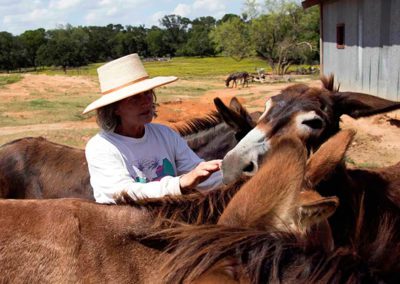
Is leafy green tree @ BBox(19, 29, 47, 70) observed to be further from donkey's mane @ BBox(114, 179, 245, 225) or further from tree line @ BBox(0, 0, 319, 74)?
donkey's mane @ BBox(114, 179, 245, 225)

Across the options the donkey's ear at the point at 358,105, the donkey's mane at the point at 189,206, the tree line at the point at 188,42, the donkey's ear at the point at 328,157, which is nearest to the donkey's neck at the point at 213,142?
the donkey's ear at the point at 358,105

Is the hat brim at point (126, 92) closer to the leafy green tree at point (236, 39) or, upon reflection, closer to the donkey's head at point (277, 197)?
the donkey's head at point (277, 197)

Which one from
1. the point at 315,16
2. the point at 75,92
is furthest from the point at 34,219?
the point at 315,16

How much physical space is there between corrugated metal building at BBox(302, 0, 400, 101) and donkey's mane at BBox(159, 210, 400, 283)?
1065 cm

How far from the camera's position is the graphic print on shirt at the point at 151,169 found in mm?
3141

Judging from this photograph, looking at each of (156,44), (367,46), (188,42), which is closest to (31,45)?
(156,44)

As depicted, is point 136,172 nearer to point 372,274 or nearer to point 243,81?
point 372,274

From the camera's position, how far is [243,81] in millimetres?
38031

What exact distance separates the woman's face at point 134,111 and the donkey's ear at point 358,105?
195 cm

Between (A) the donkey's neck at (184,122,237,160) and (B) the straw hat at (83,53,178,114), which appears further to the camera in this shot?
(A) the donkey's neck at (184,122,237,160)

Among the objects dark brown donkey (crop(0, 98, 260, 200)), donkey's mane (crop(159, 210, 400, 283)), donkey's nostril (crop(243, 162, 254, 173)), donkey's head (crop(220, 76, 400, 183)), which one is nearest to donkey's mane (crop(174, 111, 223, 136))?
dark brown donkey (crop(0, 98, 260, 200))

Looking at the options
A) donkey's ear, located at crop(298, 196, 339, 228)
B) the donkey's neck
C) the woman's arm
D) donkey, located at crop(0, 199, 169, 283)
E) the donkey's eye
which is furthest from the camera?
the donkey's neck

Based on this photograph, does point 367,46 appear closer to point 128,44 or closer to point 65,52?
point 65,52

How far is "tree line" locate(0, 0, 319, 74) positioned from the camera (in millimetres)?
47094
